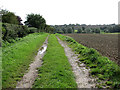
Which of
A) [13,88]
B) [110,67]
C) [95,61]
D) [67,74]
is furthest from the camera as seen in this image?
[95,61]

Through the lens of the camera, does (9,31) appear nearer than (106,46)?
No

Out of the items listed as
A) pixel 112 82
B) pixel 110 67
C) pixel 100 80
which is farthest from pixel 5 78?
pixel 110 67

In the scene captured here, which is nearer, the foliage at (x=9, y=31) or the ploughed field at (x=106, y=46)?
the ploughed field at (x=106, y=46)

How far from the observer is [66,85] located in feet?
20.2

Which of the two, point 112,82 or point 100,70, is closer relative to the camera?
point 112,82

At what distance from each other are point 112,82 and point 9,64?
6.83 meters

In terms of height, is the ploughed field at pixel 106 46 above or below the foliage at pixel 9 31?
below

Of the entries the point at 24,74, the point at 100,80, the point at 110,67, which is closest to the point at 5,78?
the point at 24,74

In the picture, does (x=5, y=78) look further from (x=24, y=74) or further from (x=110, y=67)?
(x=110, y=67)

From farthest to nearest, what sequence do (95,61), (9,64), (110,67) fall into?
1. (95,61)
2. (9,64)
3. (110,67)

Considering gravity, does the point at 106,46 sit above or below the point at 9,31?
below

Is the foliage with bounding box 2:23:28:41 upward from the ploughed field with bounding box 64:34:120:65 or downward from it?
upward

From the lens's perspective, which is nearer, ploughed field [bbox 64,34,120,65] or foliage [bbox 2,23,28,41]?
ploughed field [bbox 64,34,120,65]

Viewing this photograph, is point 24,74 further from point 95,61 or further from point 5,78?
point 95,61
